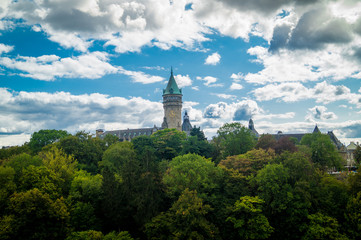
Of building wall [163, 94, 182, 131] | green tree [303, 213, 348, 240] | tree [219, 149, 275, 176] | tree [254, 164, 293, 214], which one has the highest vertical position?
building wall [163, 94, 182, 131]

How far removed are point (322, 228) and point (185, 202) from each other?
14565 millimetres

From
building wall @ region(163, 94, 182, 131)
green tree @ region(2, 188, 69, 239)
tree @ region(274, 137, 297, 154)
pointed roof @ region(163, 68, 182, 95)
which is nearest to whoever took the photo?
green tree @ region(2, 188, 69, 239)

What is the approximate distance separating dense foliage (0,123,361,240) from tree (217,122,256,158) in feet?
37.6

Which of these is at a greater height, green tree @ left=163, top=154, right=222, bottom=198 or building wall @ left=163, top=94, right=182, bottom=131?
building wall @ left=163, top=94, right=182, bottom=131

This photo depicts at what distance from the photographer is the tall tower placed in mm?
103688

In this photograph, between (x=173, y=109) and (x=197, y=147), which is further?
(x=173, y=109)

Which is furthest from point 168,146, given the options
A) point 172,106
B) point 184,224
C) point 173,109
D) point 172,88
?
point 172,88

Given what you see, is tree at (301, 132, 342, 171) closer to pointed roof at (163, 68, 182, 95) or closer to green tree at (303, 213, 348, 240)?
green tree at (303, 213, 348, 240)

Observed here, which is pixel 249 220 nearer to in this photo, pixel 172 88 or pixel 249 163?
pixel 249 163

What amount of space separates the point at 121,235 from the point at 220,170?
14587 millimetres

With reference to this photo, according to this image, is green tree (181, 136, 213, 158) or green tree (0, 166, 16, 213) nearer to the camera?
green tree (0, 166, 16, 213)

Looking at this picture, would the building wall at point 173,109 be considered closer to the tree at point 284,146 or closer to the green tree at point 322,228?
the tree at point 284,146

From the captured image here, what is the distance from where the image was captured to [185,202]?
31422mm

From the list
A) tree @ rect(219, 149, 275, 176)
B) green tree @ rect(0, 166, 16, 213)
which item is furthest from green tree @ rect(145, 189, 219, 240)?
green tree @ rect(0, 166, 16, 213)
